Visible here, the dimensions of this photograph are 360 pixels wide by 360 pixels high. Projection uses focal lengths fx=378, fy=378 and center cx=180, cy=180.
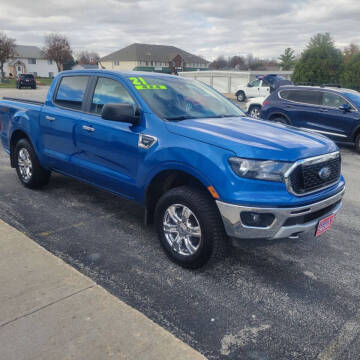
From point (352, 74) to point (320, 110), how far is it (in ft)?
44.7

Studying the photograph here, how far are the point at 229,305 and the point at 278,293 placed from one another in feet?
1.63

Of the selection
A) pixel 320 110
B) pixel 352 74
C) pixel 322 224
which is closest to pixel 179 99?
pixel 322 224

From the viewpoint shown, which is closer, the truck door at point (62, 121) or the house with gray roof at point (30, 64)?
the truck door at point (62, 121)

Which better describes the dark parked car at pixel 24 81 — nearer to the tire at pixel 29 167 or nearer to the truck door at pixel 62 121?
the tire at pixel 29 167

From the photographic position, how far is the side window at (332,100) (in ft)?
33.0

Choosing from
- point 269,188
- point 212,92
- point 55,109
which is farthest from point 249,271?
point 55,109

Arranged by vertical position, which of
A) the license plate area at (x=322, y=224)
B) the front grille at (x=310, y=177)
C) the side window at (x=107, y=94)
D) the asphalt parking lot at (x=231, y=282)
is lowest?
the asphalt parking lot at (x=231, y=282)

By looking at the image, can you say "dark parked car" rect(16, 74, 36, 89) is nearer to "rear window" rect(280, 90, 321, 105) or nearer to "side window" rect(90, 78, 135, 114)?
"rear window" rect(280, 90, 321, 105)

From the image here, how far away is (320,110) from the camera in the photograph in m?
10.3

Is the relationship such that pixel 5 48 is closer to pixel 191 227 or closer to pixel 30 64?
pixel 30 64

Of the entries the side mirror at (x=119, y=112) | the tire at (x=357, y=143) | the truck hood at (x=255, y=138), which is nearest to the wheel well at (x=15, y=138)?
the side mirror at (x=119, y=112)

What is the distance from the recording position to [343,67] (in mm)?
23172

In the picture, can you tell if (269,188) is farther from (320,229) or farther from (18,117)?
(18,117)

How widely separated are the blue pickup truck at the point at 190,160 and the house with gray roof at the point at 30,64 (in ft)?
285
